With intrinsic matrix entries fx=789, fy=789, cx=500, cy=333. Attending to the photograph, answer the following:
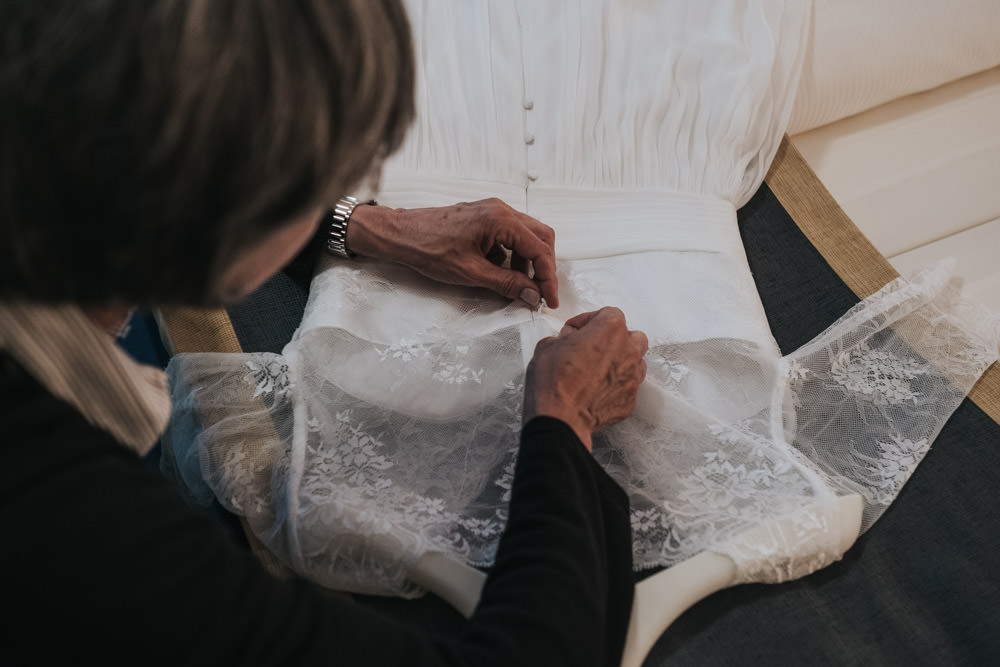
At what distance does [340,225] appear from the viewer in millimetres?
1204

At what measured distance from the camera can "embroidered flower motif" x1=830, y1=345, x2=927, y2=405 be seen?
1164 millimetres

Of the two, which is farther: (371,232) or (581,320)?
(371,232)

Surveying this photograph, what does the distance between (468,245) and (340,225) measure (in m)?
0.20

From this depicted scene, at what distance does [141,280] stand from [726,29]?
1.26 m

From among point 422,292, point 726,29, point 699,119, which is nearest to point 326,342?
point 422,292

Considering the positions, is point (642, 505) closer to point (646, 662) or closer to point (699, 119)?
point (646, 662)

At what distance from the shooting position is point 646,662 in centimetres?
92

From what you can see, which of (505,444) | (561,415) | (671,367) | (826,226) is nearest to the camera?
(561,415)

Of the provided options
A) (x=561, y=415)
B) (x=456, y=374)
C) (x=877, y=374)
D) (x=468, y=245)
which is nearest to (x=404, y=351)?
(x=456, y=374)

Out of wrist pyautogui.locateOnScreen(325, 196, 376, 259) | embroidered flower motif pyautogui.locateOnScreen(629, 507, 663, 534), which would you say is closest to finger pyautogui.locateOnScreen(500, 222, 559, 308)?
wrist pyautogui.locateOnScreen(325, 196, 376, 259)

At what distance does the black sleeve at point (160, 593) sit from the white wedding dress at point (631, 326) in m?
0.20

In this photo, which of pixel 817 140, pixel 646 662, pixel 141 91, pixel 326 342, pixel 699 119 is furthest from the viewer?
pixel 817 140

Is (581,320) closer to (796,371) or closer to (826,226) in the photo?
(796,371)

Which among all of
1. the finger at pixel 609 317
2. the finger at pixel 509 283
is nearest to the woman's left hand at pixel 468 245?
the finger at pixel 509 283
